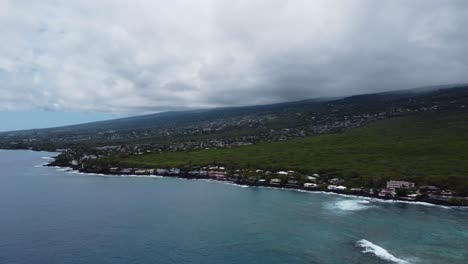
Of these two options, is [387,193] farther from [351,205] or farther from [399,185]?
[351,205]

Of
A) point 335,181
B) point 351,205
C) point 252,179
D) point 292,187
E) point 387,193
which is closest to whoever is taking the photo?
point 351,205

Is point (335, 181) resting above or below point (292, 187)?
above

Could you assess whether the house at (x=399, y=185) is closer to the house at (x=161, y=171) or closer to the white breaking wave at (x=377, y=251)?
the white breaking wave at (x=377, y=251)

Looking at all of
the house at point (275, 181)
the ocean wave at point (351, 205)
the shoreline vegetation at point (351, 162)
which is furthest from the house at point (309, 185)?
the ocean wave at point (351, 205)

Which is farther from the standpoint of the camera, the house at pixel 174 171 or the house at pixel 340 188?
the house at pixel 174 171

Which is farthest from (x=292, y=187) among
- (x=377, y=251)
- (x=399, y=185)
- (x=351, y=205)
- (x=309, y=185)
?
(x=377, y=251)
